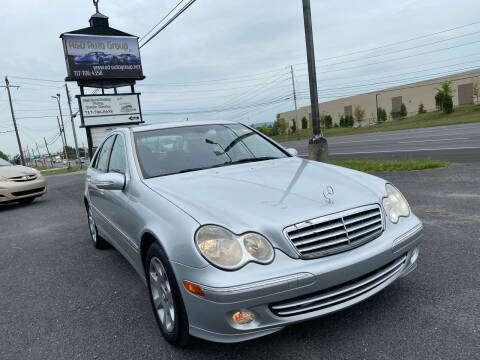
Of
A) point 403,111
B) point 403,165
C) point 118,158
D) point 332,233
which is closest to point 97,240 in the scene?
point 118,158

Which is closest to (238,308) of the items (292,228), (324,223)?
(292,228)

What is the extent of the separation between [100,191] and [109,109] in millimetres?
17942

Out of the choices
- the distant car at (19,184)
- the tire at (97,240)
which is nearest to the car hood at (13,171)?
the distant car at (19,184)

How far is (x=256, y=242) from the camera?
2.17 metres

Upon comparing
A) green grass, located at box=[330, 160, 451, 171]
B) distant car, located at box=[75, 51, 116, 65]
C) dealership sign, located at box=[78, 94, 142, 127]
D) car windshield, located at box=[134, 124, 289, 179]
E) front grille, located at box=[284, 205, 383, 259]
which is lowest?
green grass, located at box=[330, 160, 451, 171]

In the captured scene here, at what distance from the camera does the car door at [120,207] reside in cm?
311

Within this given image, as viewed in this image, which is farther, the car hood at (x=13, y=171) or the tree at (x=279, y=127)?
the tree at (x=279, y=127)

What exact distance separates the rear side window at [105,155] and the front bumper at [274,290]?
2515 mm

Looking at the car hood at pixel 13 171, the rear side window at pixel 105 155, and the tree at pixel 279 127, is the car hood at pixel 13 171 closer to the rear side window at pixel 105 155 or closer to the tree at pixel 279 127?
the rear side window at pixel 105 155

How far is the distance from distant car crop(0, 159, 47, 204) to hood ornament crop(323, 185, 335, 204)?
9060 millimetres

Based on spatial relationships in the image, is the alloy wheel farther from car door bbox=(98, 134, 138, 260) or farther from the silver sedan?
car door bbox=(98, 134, 138, 260)

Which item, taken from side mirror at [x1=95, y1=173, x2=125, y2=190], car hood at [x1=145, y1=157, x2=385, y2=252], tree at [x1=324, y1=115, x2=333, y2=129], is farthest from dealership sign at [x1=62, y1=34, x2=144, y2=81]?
tree at [x1=324, y1=115, x2=333, y2=129]

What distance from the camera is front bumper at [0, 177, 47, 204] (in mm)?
9086

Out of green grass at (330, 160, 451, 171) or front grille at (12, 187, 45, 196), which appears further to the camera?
front grille at (12, 187, 45, 196)
